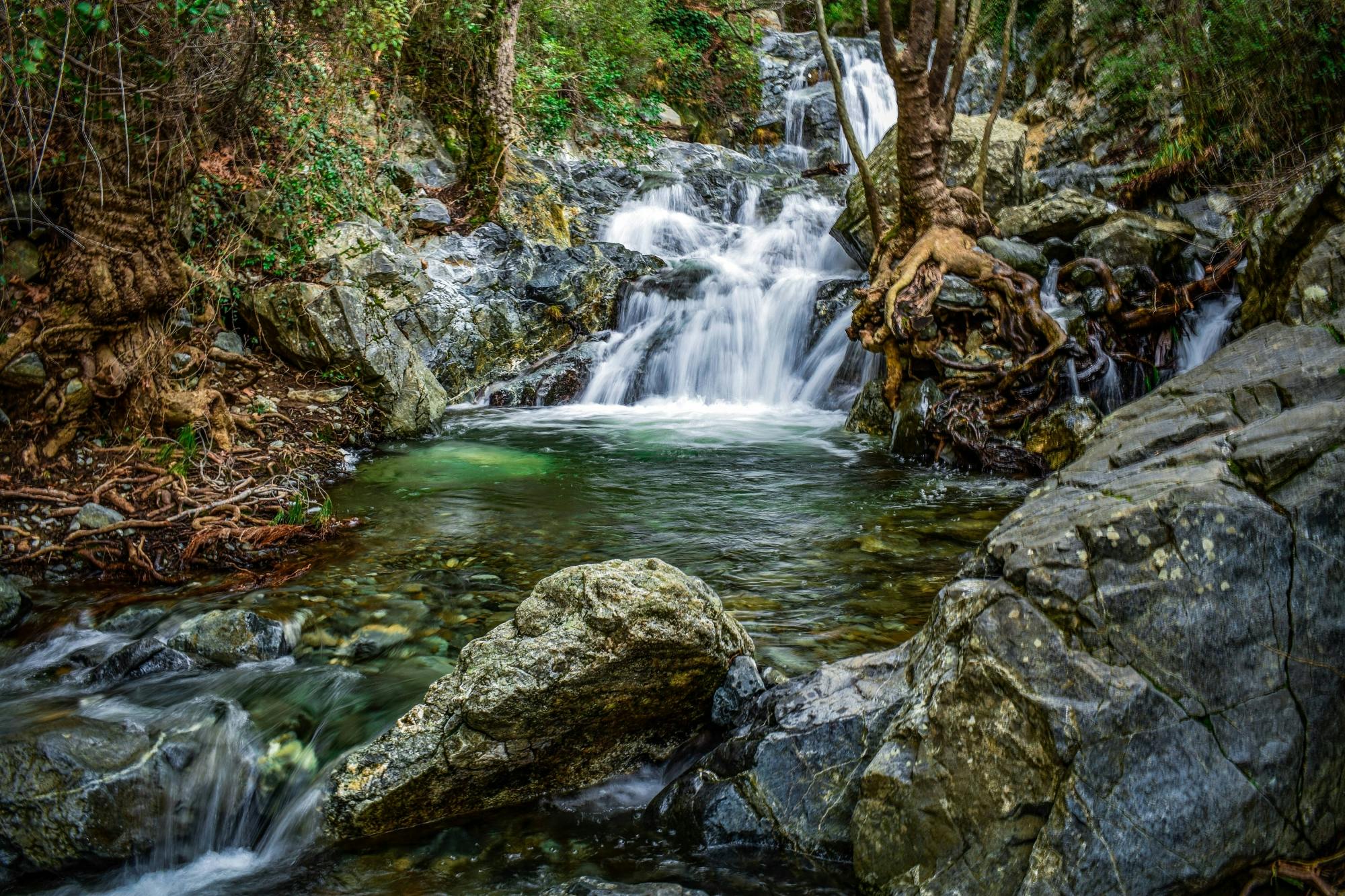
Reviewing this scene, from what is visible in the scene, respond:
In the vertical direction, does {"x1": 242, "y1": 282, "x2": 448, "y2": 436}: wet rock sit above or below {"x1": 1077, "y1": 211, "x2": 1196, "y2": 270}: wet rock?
below

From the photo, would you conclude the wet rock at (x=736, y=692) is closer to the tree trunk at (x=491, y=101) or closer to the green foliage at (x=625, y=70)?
the tree trunk at (x=491, y=101)

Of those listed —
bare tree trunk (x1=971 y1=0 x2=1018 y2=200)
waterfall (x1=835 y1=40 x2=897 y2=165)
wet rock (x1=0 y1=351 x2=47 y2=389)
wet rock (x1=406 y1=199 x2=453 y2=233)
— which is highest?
waterfall (x1=835 y1=40 x2=897 y2=165)

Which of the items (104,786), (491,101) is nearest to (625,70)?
(491,101)

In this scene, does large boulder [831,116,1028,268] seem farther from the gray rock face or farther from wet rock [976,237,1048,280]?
the gray rock face

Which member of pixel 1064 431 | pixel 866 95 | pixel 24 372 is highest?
pixel 866 95

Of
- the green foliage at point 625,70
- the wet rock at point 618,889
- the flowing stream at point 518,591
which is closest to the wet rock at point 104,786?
the flowing stream at point 518,591

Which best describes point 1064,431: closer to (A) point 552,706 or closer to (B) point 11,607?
(A) point 552,706

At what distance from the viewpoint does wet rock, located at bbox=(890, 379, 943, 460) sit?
7969mm

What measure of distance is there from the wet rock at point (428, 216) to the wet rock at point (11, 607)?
27.0 ft

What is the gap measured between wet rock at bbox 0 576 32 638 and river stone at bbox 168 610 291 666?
0.99 m

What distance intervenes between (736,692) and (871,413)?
6.15 metres

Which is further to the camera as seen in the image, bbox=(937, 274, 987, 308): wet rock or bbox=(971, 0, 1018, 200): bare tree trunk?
bbox=(971, 0, 1018, 200): bare tree trunk

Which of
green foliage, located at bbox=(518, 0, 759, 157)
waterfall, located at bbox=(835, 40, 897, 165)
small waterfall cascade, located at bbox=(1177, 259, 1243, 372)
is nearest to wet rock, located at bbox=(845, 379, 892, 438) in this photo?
small waterfall cascade, located at bbox=(1177, 259, 1243, 372)

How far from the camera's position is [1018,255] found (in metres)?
8.78
